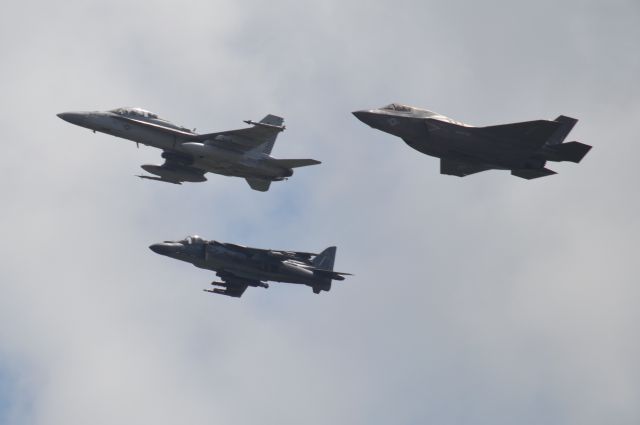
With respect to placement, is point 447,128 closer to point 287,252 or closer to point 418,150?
point 418,150

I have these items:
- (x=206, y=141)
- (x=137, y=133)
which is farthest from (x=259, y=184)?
(x=137, y=133)

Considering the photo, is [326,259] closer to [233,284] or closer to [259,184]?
[233,284]

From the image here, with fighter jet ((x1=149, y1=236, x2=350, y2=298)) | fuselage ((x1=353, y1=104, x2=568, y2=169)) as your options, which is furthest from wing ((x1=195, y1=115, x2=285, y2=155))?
fighter jet ((x1=149, y1=236, x2=350, y2=298))

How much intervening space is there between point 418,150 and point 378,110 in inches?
134

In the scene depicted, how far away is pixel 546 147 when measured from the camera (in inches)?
2415

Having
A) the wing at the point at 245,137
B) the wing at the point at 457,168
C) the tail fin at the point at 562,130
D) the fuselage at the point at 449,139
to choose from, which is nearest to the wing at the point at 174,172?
the wing at the point at 245,137

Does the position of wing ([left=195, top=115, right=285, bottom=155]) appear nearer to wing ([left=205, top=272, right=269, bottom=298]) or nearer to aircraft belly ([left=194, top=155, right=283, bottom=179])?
aircraft belly ([left=194, top=155, right=283, bottom=179])

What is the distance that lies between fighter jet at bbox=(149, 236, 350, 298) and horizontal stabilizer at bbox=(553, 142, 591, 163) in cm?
1976

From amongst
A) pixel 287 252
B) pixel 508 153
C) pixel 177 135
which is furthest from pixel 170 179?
pixel 508 153

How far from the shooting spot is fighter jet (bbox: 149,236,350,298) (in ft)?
246

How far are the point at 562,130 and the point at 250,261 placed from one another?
24.8m

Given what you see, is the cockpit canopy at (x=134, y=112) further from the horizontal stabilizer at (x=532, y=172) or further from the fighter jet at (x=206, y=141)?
the horizontal stabilizer at (x=532, y=172)

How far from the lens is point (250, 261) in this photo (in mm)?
75062

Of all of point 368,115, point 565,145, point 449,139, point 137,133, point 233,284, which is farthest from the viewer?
point 233,284
